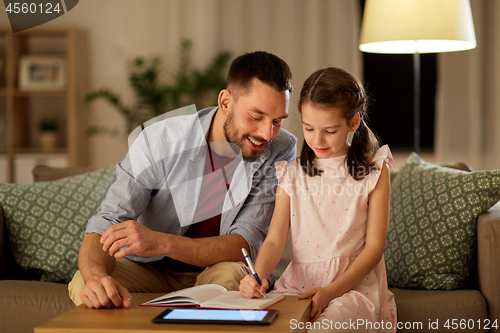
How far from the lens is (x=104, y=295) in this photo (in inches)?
41.3

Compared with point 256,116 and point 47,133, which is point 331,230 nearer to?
point 256,116

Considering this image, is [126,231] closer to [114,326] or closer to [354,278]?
[114,326]

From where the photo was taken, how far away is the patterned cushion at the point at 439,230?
1530mm

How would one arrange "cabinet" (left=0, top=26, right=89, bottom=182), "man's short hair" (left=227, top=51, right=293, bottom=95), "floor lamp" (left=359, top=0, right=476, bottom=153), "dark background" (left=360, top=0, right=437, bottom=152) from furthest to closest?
"dark background" (left=360, top=0, right=437, bottom=152)
"cabinet" (left=0, top=26, right=89, bottom=182)
"floor lamp" (left=359, top=0, right=476, bottom=153)
"man's short hair" (left=227, top=51, right=293, bottom=95)

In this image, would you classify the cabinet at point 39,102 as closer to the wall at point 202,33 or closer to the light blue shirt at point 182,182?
the wall at point 202,33

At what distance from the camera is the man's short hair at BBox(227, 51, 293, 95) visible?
1.42 metres

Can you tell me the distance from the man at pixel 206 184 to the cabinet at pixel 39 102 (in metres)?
2.42

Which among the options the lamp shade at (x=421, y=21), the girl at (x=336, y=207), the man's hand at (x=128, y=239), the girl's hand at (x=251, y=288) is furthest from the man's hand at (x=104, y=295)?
the lamp shade at (x=421, y=21)

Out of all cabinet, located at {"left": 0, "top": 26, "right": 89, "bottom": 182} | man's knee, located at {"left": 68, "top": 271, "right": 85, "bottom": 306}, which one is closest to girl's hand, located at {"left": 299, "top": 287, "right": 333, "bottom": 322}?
man's knee, located at {"left": 68, "top": 271, "right": 85, "bottom": 306}

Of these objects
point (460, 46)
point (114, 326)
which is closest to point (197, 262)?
point (114, 326)

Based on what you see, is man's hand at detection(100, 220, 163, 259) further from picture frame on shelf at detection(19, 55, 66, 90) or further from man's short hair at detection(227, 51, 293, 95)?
picture frame on shelf at detection(19, 55, 66, 90)

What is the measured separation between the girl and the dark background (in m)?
2.53

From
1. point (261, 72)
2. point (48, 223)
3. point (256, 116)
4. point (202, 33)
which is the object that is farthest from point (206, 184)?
point (202, 33)

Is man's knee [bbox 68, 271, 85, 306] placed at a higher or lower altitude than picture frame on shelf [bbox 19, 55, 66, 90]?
lower
